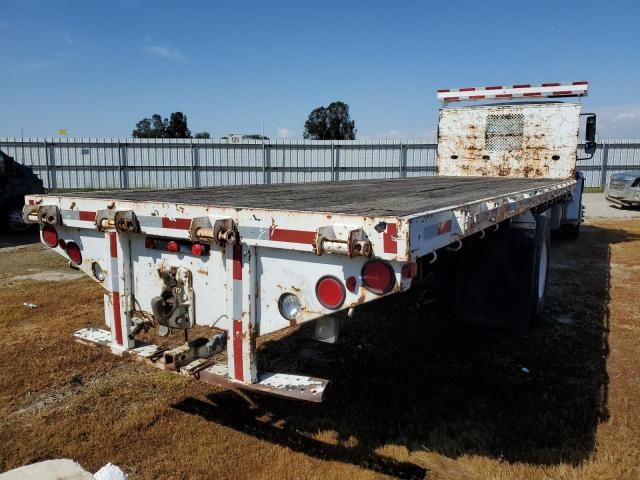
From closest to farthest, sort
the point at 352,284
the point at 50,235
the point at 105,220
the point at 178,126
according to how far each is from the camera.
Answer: the point at 352,284
the point at 105,220
the point at 50,235
the point at 178,126

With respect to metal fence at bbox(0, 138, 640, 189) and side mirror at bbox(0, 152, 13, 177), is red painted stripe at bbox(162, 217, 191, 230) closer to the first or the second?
side mirror at bbox(0, 152, 13, 177)

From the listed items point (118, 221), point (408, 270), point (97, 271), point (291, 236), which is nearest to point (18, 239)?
point (97, 271)

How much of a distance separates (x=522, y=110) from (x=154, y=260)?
23.2ft

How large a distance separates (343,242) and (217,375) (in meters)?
1.06

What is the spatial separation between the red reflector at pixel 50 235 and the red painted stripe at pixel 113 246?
58 centimetres

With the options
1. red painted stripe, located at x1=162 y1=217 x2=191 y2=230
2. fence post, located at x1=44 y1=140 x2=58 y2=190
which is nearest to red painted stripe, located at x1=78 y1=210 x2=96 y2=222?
red painted stripe, located at x1=162 y1=217 x2=191 y2=230

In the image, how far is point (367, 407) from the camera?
11.3 ft

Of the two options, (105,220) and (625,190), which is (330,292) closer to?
(105,220)

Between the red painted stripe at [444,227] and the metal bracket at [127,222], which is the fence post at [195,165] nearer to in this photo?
the metal bracket at [127,222]

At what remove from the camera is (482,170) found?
8.73 meters

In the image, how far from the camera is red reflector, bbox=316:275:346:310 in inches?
93.1

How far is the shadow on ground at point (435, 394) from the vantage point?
3021 mm

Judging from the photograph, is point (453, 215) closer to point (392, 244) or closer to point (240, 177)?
point (392, 244)

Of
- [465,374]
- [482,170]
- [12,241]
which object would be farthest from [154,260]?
[12,241]
